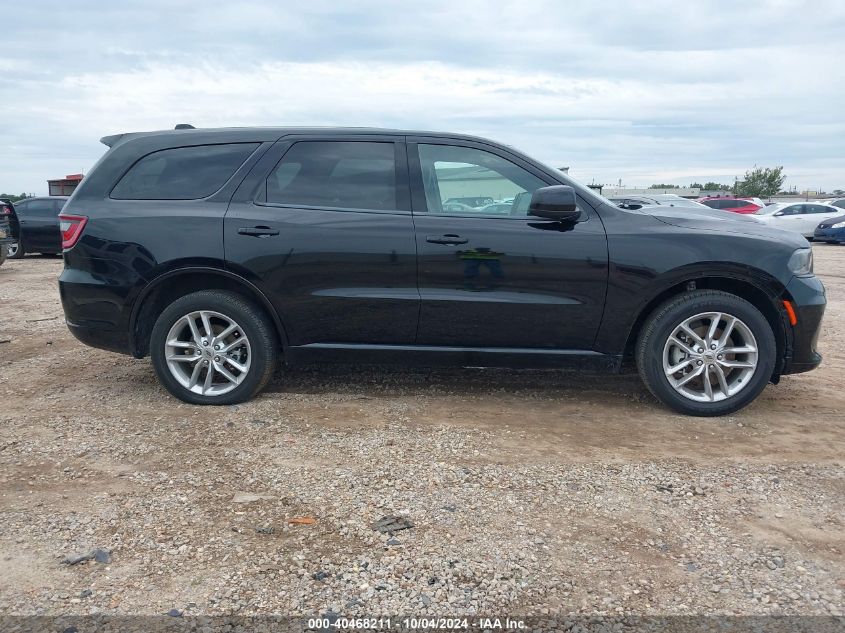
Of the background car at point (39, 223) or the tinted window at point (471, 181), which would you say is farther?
the background car at point (39, 223)

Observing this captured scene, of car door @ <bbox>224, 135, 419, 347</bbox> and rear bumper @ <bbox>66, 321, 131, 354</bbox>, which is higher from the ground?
car door @ <bbox>224, 135, 419, 347</bbox>

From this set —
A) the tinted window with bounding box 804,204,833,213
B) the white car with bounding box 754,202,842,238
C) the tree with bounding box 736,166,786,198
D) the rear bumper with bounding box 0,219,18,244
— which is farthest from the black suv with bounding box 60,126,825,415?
the tree with bounding box 736,166,786,198

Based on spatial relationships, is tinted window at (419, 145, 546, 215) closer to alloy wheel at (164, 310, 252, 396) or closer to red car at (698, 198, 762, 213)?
alloy wheel at (164, 310, 252, 396)

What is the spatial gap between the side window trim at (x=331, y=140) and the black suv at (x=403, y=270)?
13 mm

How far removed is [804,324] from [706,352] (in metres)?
0.63

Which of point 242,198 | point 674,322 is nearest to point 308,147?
point 242,198

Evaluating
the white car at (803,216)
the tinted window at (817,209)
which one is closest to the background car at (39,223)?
the white car at (803,216)

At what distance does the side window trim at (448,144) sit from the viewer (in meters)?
4.18

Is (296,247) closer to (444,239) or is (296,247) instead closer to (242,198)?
(242,198)

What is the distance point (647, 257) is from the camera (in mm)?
4059

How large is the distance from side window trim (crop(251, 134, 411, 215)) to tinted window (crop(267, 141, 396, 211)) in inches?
0.9

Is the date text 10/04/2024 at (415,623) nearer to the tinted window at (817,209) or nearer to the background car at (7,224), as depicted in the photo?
the background car at (7,224)

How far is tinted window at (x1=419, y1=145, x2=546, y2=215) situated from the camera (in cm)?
422

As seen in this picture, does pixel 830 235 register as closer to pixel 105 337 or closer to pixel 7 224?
pixel 7 224
